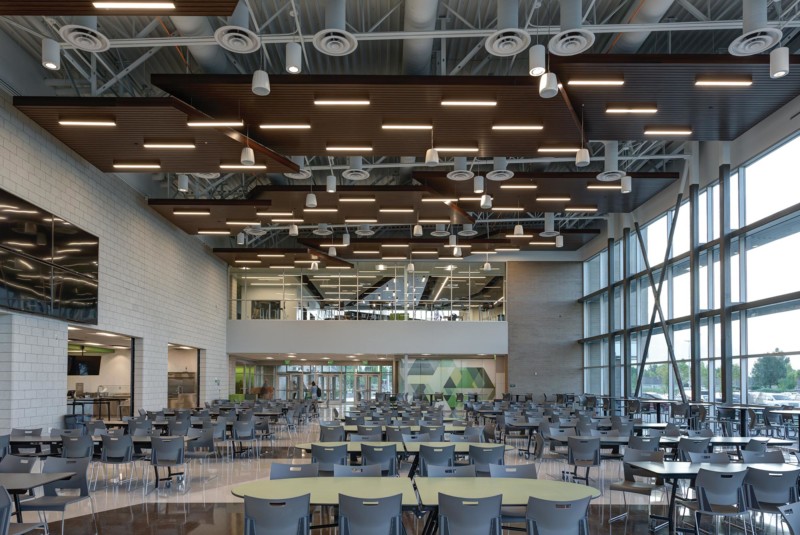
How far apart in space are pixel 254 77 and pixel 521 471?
603 centimetres

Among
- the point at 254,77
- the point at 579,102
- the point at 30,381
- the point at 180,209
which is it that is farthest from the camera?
the point at 180,209

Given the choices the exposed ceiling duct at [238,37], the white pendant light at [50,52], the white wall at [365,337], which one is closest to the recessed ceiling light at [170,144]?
the white pendant light at [50,52]

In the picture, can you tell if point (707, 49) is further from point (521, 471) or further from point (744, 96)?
point (521, 471)

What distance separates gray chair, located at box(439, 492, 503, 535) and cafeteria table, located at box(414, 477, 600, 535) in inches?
5.2

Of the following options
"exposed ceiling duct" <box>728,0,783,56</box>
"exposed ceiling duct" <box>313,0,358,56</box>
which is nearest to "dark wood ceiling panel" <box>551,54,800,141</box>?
"exposed ceiling duct" <box>728,0,783,56</box>

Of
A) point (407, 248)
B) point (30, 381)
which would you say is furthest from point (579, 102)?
point (407, 248)

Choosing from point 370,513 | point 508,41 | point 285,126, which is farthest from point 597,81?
point 370,513

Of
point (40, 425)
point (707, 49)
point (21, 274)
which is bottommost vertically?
point (40, 425)

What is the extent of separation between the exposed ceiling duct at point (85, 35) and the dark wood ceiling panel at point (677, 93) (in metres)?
5.95

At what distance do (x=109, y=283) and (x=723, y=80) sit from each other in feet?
42.8

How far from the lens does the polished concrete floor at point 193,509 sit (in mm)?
7762

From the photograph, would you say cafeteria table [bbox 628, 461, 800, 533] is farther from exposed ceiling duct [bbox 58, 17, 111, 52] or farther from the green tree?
exposed ceiling duct [bbox 58, 17, 111, 52]

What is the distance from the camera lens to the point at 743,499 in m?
6.63

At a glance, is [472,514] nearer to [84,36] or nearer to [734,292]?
[84,36]
